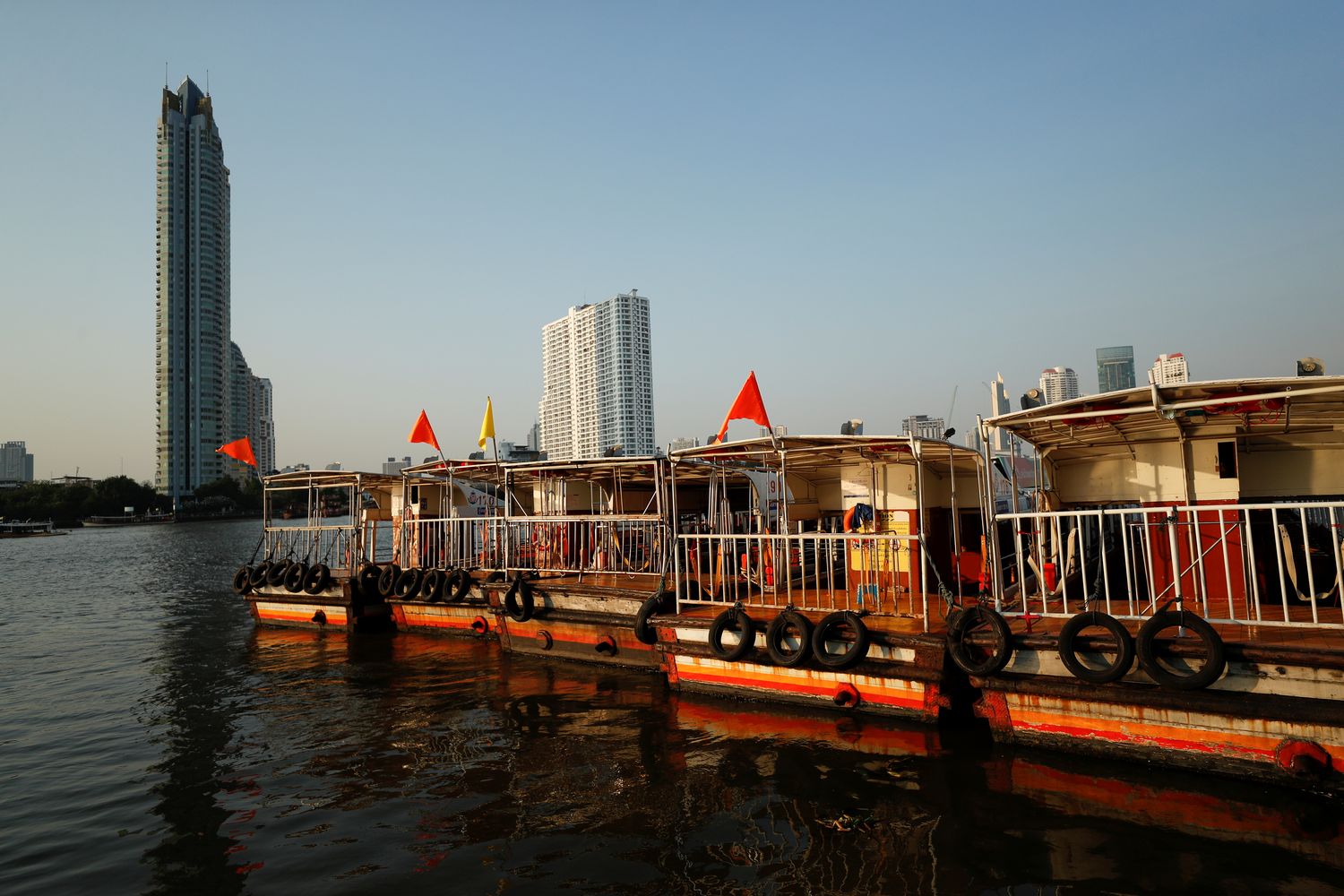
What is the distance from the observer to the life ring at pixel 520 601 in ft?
44.2

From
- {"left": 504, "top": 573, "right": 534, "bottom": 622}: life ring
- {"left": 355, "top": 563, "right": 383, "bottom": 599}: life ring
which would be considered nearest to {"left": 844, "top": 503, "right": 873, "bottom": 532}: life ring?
{"left": 504, "top": 573, "right": 534, "bottom": 622}: life ring

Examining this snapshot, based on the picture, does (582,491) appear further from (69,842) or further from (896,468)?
(69,842)

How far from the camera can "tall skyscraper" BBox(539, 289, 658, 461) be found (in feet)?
497

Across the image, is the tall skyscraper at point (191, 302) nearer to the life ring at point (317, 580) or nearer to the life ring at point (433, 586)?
the life ring at point (317, 580)

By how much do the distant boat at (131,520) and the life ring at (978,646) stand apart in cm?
12551

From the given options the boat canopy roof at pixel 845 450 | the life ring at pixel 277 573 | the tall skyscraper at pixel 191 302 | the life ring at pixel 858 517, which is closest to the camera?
the boat canopy roof at pixel 845 450

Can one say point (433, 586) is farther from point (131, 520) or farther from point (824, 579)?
point (131, 520)

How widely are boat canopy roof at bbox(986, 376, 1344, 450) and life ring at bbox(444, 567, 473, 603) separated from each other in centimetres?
1184

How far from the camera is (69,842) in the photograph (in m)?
7.06

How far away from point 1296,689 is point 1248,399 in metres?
2.78

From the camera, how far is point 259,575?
19.3m

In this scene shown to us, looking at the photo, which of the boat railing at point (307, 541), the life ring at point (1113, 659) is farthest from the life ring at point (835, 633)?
the boat railing at point (307, 541)

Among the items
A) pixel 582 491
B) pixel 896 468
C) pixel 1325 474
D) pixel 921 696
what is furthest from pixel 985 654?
pixel 582 491

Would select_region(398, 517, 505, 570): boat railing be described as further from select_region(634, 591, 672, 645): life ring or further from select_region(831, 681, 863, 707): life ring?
select_region(831, 681, 863, 707): life ring
